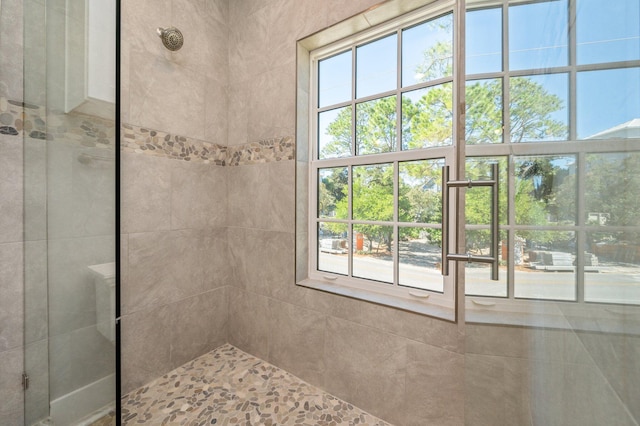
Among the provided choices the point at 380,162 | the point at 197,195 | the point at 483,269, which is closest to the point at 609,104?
the point at 483,269

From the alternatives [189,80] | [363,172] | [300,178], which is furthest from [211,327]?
[189,80]

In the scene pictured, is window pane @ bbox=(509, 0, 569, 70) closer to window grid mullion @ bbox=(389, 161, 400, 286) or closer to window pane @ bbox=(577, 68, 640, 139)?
window pane @ bbox=(577, 68, 640, 139)

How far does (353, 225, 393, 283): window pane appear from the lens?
4.66 ft

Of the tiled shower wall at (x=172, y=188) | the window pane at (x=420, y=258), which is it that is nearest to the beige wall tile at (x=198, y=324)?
the tiled shower wall at (x=172, y=188)

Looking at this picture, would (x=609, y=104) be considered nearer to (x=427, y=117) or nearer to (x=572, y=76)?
(x=572, y=76)

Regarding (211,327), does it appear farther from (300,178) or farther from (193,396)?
(300,178)

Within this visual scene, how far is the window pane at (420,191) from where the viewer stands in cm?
127

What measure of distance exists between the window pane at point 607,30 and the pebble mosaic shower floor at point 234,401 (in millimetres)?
1549

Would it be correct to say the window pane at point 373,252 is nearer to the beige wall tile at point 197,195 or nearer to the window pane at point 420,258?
the window pane at point 420,258

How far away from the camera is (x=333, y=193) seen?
63.6 inches

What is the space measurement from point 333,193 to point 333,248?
359mm

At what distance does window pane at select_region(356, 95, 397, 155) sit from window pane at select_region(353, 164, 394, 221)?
114mm

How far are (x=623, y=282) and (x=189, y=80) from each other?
205cm

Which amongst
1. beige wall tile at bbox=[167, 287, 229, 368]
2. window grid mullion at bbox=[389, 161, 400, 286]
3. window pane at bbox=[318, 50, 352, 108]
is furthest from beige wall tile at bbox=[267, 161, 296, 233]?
beige wall tile at bbox=[167, 287, 229, 368]
